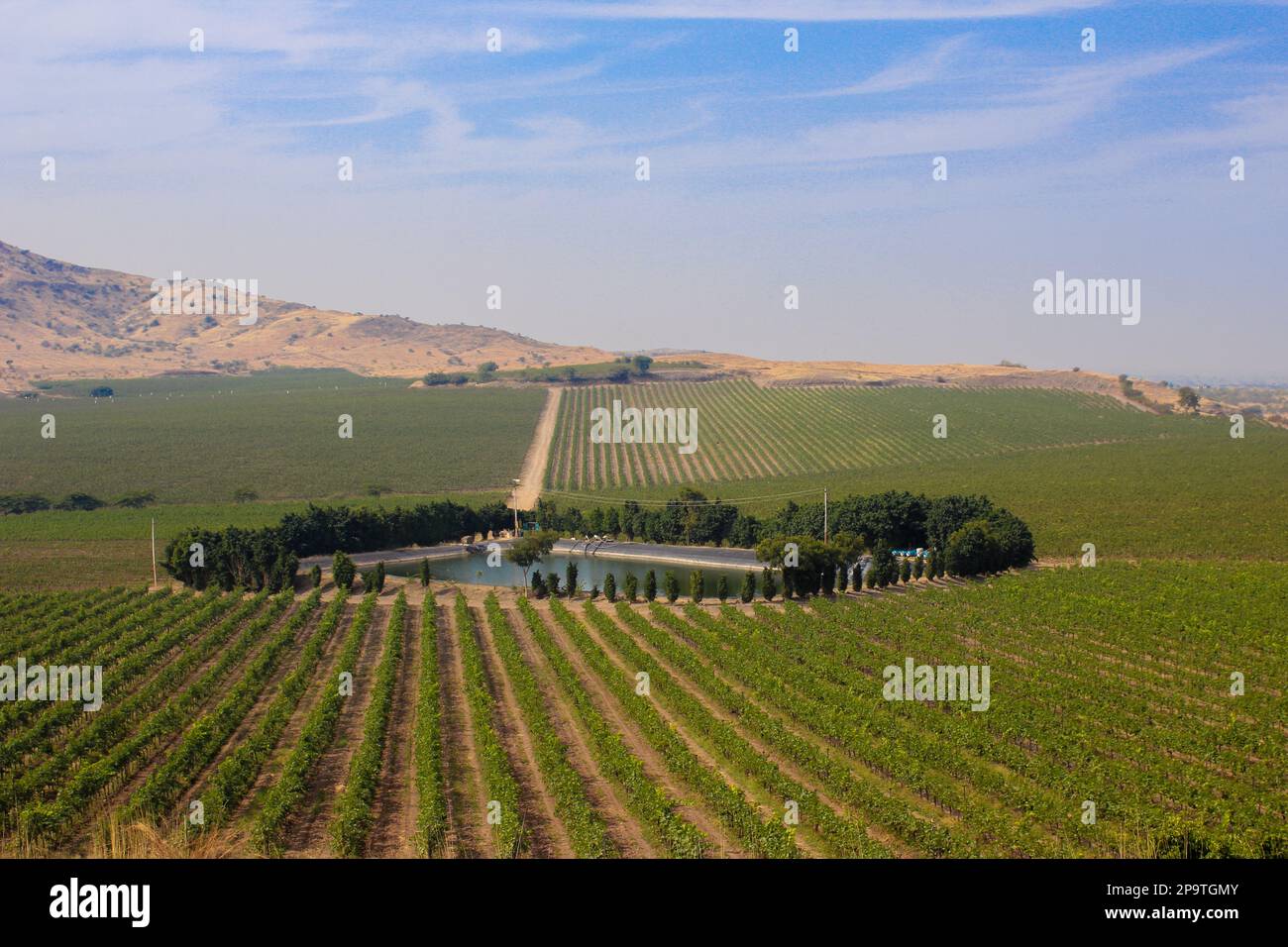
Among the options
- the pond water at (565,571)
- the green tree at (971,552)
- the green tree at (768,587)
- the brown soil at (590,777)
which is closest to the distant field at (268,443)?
the pond water at (565,571)

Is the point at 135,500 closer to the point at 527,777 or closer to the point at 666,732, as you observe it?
the point at 527,777

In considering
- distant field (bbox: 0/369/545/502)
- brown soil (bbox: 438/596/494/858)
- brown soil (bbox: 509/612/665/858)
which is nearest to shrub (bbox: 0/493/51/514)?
distant field (bbox: 0/369/545/502)

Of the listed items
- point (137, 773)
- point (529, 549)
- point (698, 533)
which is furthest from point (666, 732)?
point (698, 533)

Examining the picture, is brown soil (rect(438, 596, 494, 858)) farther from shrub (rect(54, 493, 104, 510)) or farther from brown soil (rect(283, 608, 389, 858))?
shrub (rect(54, 493, 104, 510))

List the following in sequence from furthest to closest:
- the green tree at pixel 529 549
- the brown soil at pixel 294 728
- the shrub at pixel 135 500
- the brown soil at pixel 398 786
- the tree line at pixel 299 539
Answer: the shrub at pixel 135 500 < the green tree at pixel 529 549 < the tree line at pixel 299 539 < the brown soil at pixel 294 728 < the brown soil at pixel 398 786

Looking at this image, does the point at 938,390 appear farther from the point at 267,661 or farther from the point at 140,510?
the point at 267,661

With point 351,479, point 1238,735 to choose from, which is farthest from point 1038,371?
point 1238,735

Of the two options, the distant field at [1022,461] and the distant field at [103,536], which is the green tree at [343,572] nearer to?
the distant field at [103,536]
